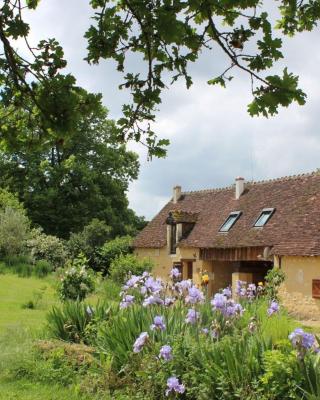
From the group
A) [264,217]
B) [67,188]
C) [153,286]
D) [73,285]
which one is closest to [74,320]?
[153,286]

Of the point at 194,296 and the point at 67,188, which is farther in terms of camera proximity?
the point at 67,188

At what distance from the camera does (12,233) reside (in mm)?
31984

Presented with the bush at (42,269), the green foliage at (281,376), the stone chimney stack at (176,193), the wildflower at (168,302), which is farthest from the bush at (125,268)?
the green foliage at (281,376)

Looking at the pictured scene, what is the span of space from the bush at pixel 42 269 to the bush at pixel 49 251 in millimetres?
2523

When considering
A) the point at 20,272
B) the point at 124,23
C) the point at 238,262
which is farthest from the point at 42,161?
the point at 124,23

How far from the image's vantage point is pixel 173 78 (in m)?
4.55

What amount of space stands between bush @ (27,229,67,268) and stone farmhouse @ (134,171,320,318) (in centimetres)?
421

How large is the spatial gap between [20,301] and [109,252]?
48.4 feet

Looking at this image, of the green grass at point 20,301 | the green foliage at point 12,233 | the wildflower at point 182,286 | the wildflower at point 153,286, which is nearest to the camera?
the wildflower at point 153,286

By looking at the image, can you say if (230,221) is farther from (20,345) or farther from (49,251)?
(20,345)

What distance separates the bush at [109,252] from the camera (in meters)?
32.3

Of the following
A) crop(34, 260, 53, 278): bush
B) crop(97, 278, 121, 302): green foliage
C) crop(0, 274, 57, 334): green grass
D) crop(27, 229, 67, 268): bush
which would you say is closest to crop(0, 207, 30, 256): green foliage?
crop(27, 229, 67, 268): bush

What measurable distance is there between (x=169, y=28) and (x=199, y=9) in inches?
11.3

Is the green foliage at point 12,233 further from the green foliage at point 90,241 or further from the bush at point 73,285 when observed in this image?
the bush at point 73,285
